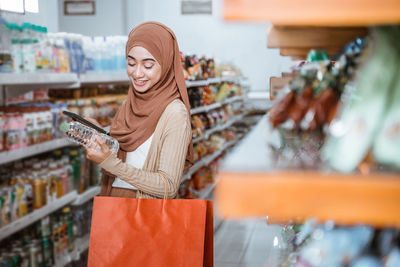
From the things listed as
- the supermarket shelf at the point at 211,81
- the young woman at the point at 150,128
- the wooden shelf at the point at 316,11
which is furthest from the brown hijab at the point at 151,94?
the supermarket shelf at the point at 211,81

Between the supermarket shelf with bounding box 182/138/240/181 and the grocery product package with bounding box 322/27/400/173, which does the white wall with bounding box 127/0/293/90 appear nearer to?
the supermarket shelf with bounding box 182/138/240/181

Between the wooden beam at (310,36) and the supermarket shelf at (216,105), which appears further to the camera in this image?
the supermarket shelf at (216,105)

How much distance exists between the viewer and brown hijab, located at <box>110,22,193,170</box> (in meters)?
2.28

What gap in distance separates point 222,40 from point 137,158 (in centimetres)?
807

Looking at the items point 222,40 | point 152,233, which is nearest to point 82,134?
point 152,233

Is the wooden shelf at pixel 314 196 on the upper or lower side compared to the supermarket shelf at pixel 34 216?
upper

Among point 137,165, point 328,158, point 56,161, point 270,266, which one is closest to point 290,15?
point 328,158

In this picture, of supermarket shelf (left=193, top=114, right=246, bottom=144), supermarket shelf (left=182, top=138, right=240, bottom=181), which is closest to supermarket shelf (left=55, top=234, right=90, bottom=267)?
supermarket shelf (left=182, top=138, right=240, bottom=181)

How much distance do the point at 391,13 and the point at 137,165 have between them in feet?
5.26

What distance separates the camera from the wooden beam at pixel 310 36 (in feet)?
4.33

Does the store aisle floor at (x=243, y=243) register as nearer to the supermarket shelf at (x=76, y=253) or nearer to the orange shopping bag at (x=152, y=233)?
the supermarket shelf at (x=76, y=253)

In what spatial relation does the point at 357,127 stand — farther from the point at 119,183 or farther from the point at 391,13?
the point at 119,183

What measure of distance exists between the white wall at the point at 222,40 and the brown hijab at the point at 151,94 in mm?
7690

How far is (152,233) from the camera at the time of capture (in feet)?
6.02
